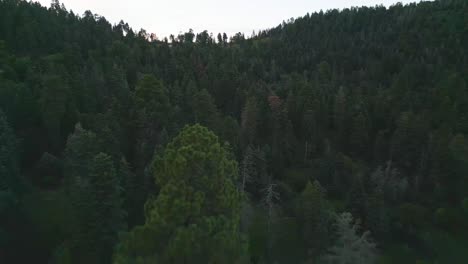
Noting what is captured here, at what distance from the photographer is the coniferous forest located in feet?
Result: 59.9

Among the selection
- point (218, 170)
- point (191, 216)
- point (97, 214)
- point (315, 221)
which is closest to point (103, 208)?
point (97, 214)

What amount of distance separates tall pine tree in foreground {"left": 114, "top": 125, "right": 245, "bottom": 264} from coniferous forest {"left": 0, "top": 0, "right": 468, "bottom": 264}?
6 cm

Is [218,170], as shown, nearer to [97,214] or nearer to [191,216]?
[191,216]

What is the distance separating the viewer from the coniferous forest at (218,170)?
18.2m

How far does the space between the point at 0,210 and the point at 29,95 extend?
23212 millimetres

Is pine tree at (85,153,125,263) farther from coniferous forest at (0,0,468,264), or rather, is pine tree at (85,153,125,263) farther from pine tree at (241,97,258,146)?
pine tree at (241,97,258,146)

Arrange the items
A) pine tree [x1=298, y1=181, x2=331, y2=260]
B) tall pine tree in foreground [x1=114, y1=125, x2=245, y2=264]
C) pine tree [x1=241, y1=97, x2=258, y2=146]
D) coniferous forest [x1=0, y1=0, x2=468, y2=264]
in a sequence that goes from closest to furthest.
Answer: tall pine tree in foreground [x1=114, y1=125, x2=245, y2=264], coniferous forest [x1=0, y1=0, x2=468, y2=264], pine tree [x1=298, y1=181, x2=331, y2=260], pine tree [x1=241, y1=97, x2=258, y2=146]

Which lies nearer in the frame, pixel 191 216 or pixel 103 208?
pixel 191 216

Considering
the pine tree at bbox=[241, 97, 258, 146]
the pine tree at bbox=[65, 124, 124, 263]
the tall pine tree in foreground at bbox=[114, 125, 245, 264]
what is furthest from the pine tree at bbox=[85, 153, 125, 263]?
the pine tree at bbox=[241, 97, 258, 146]

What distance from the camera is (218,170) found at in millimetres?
18422

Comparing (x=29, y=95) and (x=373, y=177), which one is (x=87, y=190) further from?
(x=373, y=177)

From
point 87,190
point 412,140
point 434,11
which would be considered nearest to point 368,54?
point 434,11

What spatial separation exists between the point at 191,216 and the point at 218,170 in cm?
234

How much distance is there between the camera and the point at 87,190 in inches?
1087
